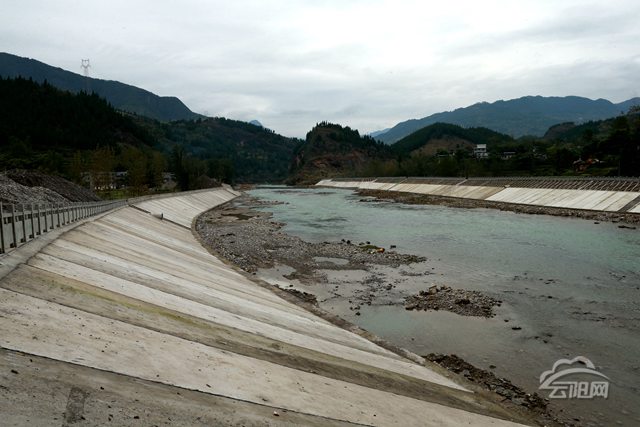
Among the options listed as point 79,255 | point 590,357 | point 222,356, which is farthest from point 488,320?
point 79,255

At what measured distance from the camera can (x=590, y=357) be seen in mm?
14281

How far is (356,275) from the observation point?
26.4 metres

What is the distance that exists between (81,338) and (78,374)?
161 cm

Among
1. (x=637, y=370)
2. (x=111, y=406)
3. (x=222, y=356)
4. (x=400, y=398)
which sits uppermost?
(x=111, y=406)

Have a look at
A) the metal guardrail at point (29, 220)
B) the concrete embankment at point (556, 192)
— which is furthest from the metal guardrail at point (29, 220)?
the concrete embankment at point (556, 192)

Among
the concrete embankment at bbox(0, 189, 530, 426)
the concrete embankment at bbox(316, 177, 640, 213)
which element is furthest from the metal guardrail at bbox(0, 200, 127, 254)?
the concrete embankment at bbox(316, 177, 640, 213)

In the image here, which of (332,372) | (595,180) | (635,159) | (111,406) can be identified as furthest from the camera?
(635,159)

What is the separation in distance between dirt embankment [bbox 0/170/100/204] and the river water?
86.0 feet

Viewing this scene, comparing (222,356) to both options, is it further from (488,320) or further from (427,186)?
(427,186)

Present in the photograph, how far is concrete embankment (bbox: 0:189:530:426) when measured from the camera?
249 inches

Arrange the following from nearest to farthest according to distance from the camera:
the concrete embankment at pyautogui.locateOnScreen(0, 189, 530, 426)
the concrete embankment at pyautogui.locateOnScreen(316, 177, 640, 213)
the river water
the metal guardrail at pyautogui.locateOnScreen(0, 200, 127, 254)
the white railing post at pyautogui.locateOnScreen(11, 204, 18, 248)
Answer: the concrete embankment at pyautogui.locateOnScreen(0, 189, 530, 426), the river water, the metal guardrail at pyautogui.locateOnScreen(0, 200, 127, 254), the white railing post at pyautogui.locateOnScreen(11, 204, 18, 248), the concrete embankment at pyautogui.locateOnScreen(316, 177, 640, 213)

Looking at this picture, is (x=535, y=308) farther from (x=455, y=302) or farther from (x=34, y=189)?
(x=34, y=189)

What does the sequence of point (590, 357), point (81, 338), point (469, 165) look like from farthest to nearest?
point (469, 165) → point (590, 357) → point (81, 338)

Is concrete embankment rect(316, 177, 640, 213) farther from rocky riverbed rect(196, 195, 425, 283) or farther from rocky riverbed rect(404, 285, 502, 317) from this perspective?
rocky riverbed rect(404, 285, 502, 317)
